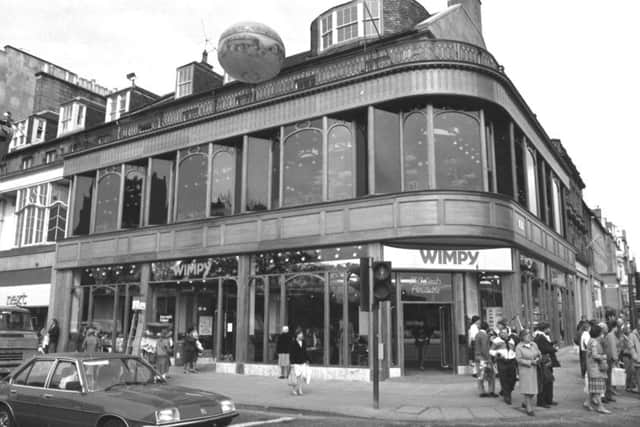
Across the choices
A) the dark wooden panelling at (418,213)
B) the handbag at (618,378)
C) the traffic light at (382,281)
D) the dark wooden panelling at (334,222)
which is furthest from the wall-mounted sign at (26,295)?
the handbag at (618,378)

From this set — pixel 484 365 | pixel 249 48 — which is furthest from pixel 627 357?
pixel 249 48

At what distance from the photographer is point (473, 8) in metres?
25.3

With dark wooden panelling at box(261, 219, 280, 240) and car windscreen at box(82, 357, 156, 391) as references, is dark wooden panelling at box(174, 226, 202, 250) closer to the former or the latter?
dark wooden panelling at box(261, 219, 280, 240)

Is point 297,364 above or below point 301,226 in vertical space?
below

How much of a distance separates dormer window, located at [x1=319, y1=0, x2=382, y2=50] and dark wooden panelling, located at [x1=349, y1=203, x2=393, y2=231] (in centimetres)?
761

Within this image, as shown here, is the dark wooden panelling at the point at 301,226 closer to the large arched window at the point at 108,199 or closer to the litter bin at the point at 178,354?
the litter bin at the point at 178,354

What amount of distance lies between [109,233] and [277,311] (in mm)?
9753

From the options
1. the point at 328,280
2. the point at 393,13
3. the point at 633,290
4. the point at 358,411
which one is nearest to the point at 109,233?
the point at 328,280

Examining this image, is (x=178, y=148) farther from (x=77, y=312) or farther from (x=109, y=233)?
(x=77, y=312)

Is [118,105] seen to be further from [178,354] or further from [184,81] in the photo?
[178,354]

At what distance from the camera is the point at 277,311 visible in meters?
19.1

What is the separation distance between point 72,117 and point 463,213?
25.1m

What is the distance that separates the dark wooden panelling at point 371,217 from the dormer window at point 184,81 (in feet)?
39.2

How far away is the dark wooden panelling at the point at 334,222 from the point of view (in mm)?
18039
